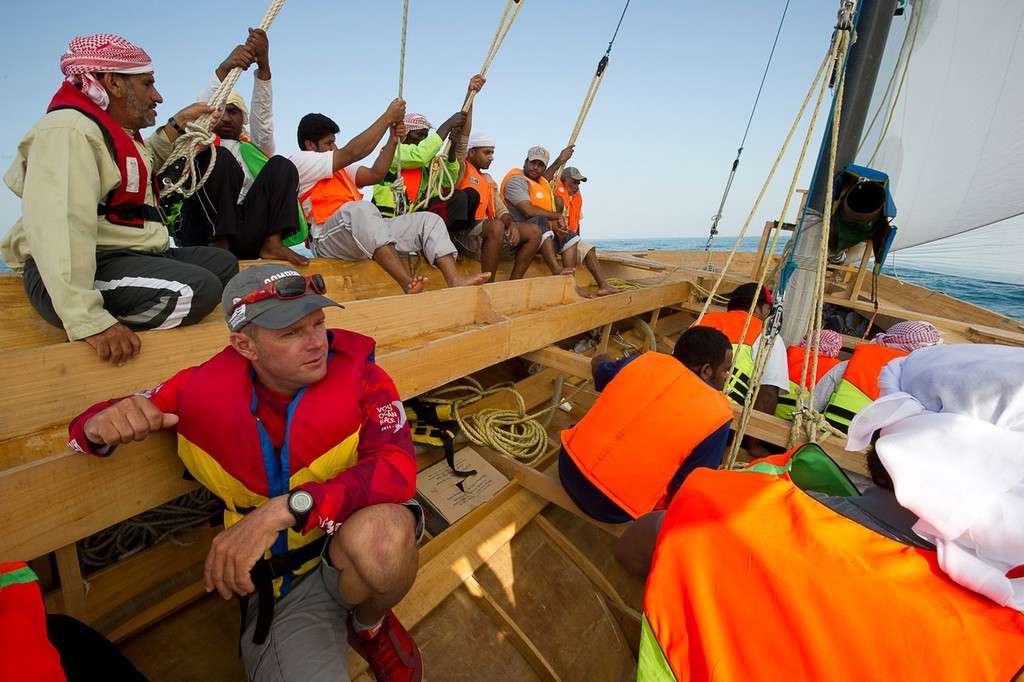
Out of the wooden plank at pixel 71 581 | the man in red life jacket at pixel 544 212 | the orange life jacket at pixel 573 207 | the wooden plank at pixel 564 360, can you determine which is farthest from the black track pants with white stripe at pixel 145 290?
the orange life jacket at pixel 573 207

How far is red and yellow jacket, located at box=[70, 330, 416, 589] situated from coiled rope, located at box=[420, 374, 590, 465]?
3.77 ft

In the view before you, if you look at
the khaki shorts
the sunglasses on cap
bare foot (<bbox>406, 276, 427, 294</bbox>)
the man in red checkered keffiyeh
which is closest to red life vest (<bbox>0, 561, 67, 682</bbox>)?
the sunglasses on cap

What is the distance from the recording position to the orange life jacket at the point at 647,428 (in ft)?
6.11

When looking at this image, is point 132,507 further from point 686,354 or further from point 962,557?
point 686,354

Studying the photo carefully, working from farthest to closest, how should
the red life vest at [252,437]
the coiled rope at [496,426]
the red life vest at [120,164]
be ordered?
the coiled rope at [496,426] → the red life vest at [120,164] → the red life vest at [252,437]

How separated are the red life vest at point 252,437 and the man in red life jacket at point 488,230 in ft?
9.16

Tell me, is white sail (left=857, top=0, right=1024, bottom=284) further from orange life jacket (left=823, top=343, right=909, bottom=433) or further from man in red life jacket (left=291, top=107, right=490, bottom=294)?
man in red life jacket (left=291, top=107, right=490, bottom=294)

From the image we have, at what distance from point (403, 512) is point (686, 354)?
1667mm

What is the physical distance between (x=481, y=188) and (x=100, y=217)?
329 centimetres

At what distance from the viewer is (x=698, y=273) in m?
5.74

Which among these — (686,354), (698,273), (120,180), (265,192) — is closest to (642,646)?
(686,354)

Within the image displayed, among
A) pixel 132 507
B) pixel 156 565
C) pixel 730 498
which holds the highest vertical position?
pixel 730 498

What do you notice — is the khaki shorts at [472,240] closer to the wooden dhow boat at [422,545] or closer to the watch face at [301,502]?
the wooden dhow boat at [422,545]

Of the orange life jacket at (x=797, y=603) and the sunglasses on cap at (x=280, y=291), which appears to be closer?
the orange life jacket at (x=797, y=603)
